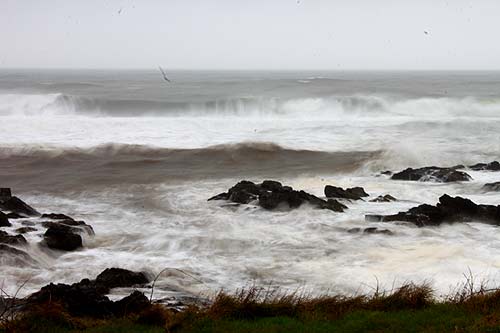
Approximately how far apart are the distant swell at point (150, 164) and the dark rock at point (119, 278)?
1002 centimetres

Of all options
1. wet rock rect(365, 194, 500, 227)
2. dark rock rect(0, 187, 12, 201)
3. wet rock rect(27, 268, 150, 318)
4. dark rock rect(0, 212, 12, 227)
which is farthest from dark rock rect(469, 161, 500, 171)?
wet rock rect(27, 268, 150, 318)

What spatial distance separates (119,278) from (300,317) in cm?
397

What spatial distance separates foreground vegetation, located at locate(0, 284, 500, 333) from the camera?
237 inches

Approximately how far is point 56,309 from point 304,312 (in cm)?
288

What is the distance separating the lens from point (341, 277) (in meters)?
10.0

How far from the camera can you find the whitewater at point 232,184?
34.0ft

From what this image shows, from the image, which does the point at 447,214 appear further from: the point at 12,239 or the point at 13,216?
the point at 13,216

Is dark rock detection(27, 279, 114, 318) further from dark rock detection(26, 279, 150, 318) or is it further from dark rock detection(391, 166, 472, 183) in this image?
dark rock detection(391, 166, 472, 183)

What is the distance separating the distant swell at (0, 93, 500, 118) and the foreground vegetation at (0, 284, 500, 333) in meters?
38.2

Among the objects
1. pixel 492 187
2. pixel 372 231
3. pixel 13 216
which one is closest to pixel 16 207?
pixel 13 216

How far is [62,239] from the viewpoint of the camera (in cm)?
1150

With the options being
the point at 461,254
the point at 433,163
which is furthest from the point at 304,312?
the point at 433,163

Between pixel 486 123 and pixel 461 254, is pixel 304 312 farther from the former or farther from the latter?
pixel 486 123

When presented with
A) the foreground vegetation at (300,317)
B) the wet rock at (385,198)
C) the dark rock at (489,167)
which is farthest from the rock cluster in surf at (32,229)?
the dark rock at (489,167)
